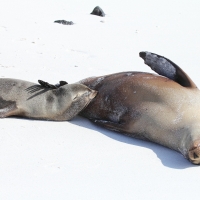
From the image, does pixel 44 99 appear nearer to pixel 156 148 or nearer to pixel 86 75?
pixel 156 148

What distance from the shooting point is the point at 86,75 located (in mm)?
5129

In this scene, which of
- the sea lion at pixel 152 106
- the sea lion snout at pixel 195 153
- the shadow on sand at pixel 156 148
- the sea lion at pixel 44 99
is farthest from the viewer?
the sea lion at pixel 44 99

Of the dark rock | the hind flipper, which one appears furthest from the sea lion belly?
the dark rock

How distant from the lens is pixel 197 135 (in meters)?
3.35

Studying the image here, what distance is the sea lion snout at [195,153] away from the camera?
3203mm

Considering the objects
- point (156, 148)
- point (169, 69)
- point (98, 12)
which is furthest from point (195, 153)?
point (98, 12)

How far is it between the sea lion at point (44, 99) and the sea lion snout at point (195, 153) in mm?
1092

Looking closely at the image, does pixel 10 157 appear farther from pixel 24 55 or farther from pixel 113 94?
pixel 24 55

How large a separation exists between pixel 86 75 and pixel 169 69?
4.31ft

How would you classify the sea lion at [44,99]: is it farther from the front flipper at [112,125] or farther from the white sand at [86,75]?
the front flipper at [112,125]

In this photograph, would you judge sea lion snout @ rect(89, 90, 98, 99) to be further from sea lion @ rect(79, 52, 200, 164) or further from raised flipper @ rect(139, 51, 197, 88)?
raised flipper @ rect(139, 51, 197, 88)

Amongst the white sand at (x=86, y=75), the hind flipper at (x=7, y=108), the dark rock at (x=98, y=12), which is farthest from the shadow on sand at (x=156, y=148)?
the dark rock at (x=98, y=12)

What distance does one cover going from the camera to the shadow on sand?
333 centimetres

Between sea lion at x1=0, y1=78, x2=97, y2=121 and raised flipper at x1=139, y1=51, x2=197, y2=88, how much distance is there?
507 mm
